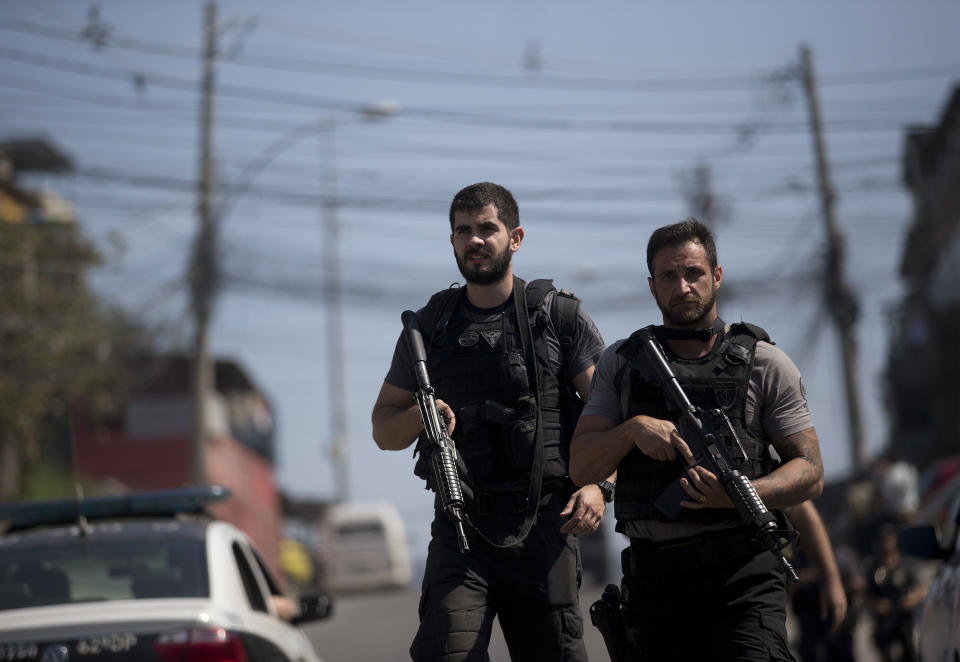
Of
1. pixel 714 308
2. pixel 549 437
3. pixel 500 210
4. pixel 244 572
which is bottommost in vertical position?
pixel 244 572

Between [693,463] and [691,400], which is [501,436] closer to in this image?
[691,400]

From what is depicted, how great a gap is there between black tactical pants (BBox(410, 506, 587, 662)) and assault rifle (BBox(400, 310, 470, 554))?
0.34 feet

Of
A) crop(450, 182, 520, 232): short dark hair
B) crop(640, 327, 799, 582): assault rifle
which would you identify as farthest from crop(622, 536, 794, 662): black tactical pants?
crop(450, 182, 520, 232): short dark hair

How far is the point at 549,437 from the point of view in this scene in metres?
5.25

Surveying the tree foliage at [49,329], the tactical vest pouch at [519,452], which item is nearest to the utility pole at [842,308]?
the tree foliage at [49,329]

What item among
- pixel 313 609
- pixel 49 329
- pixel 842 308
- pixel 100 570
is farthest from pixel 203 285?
pixel 100 570

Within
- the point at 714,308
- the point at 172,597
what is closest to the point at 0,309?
the point at 172,597

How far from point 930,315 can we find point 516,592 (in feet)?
104

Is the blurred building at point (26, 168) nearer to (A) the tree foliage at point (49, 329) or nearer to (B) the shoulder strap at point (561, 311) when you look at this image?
(A) the tree foliage at point (49, 329)

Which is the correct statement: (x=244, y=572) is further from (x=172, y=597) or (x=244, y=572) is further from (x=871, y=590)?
(x=871, y=590)

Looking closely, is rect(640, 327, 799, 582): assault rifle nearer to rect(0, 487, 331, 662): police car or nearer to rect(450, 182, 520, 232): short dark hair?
rect(450, 182, 520, 232): short dark hair

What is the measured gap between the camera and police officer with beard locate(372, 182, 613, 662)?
16.7 feet

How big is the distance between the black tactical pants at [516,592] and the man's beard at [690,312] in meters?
0.88

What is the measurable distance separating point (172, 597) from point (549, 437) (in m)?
1.99
